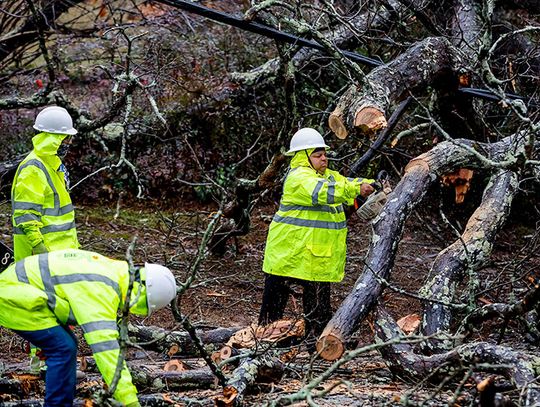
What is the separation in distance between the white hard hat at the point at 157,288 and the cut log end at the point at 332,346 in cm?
210

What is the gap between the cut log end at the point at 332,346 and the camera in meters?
6.64

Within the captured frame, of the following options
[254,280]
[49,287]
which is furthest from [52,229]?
[254,280]

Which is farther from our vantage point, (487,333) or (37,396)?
(487,333)

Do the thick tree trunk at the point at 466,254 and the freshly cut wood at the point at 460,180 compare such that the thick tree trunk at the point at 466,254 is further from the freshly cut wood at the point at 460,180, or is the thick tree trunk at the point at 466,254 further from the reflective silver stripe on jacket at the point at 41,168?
the reflective silver stripe on jacket at the point at 41,168

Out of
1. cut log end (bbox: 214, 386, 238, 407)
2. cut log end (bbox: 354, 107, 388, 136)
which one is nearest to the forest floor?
cut log end (bbox: 214, 386, 238, 407)

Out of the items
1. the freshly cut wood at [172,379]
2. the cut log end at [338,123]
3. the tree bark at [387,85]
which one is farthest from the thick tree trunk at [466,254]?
the freshly cut wood at [172,379]

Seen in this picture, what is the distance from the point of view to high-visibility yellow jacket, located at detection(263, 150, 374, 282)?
7.53m

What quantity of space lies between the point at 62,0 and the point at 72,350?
7287mm

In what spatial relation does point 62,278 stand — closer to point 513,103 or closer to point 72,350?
point 72,350

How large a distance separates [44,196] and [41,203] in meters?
0.08

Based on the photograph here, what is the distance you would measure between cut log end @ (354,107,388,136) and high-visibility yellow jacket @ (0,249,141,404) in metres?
2.97

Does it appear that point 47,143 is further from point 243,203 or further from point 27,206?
point 243,203

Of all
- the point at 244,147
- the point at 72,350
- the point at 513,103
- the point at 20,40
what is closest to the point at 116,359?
the point at 72,350

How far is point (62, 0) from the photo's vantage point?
438 inches
